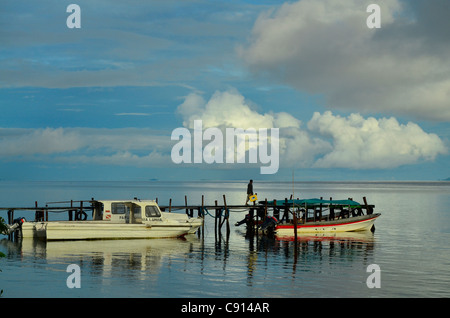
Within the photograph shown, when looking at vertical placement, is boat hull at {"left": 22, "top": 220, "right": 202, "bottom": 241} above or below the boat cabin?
below

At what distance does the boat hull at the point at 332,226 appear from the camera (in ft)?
149

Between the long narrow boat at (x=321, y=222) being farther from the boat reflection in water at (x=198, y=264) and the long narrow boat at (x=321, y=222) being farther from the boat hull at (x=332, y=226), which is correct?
the boat reflection in water at (x=198, y=264)

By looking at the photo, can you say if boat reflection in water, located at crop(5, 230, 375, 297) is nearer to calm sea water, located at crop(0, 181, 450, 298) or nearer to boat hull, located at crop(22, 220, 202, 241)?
calm sea water, located at crop(0, 181, 450, 298)

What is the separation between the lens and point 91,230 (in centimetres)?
3978

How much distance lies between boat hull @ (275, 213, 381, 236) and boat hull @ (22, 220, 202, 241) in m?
9.90

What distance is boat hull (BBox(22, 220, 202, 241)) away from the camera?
3928 cm

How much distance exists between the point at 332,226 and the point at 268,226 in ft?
20.9

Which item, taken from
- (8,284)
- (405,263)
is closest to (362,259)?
(405,263)

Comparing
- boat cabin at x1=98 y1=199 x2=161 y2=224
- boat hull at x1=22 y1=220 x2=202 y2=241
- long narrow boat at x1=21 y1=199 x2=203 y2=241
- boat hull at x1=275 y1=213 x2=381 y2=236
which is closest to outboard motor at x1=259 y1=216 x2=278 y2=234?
boat hull at x1=275 y1=213 x2=381 y2=236

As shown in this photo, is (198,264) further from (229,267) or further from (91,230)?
(91,230)

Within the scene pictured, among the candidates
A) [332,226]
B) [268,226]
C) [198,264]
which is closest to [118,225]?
[198,264]

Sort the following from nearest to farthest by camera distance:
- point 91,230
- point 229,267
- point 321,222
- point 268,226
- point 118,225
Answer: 1. point 229,267
2. point 91,230
3. point 118,225
4. point 268,226
5. point 321,222

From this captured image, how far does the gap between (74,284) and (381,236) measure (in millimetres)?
32429
